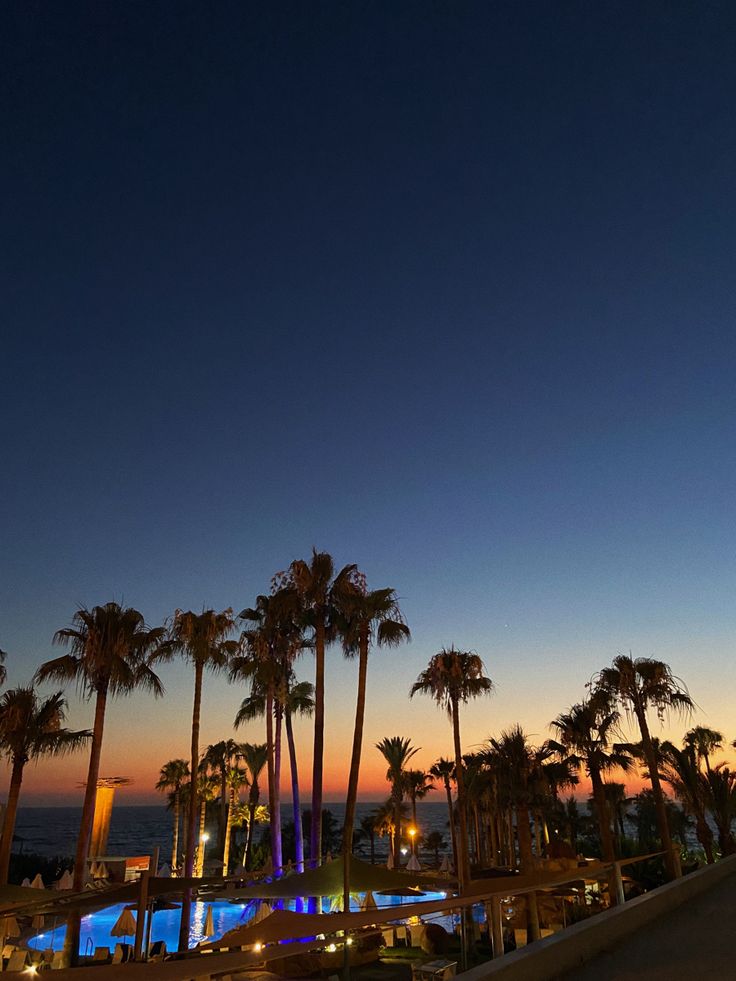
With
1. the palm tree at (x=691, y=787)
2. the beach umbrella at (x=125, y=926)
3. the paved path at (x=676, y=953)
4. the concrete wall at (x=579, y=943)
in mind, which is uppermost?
the palm tree at (x=691, y=787)

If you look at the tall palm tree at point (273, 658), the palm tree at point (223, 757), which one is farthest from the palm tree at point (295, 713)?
the palm tree at point (223, 757)

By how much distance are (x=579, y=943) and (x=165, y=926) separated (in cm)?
2967

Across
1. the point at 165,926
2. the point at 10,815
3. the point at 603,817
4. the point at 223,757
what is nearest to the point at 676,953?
the point at 10,815

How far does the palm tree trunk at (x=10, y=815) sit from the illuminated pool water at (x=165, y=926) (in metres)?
2.66

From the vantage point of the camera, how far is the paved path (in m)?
5.88

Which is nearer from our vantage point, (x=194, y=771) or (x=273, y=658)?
(x=194, y=771)

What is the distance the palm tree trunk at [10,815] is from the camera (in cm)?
2375

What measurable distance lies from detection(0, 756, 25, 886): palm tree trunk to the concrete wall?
22307mm

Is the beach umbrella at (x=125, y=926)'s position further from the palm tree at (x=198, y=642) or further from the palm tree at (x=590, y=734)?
the palm tree at (x=590, y=734)

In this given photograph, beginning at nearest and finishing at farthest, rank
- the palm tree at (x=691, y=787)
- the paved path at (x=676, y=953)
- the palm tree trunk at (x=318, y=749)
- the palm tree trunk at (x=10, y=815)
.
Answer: the paved path at (x=676, y=953)
the palm tree at (x=691, y=787)
the palm tree trunk at (x=10, y=815)
the palm tree trunk at (x=318, y=749)

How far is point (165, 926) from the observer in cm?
2952

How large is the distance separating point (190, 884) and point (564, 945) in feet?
34.5

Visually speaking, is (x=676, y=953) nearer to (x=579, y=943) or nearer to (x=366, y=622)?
(x=579, y=943)

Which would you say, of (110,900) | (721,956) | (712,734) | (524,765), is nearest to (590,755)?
(524,765)
